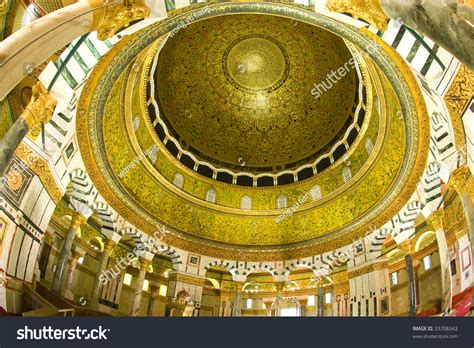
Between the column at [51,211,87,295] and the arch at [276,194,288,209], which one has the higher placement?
the arch at [276,194,288,209]

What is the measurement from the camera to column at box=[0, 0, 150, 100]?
24.6 feet

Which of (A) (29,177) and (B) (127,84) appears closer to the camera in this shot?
(A) (29,177)

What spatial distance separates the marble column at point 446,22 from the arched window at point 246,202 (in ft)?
47.6

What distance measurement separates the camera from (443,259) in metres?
13.2

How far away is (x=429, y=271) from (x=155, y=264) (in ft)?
43.5

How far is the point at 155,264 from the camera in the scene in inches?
856

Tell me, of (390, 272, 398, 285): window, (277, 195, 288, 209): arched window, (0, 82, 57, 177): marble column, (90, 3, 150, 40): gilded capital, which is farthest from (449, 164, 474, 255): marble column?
(277, 195, 288, 209): arched window

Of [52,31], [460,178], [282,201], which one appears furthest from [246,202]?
[52,31]

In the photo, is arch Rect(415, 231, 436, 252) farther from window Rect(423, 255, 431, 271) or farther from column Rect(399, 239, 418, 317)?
column Rect(399, 239, 418, 317)

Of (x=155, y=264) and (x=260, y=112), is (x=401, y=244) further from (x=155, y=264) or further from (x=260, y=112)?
(x=155, y=264)

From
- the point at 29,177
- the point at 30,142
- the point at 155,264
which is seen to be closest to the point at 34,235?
the point at 29,177

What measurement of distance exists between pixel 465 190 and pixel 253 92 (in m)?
14.2

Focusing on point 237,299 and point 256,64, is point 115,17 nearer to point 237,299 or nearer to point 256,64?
point 256,64

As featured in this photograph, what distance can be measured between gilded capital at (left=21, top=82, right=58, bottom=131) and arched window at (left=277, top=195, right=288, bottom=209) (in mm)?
13316
